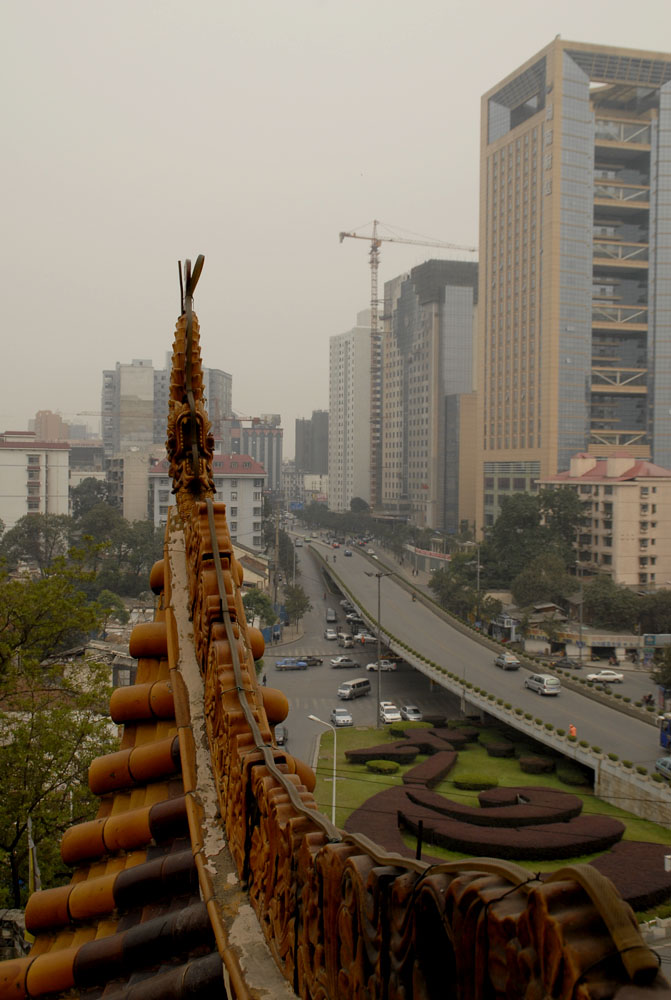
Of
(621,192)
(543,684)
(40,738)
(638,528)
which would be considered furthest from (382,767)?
(621,192)

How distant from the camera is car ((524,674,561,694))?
29.3m

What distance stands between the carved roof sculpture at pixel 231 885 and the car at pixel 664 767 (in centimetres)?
1874

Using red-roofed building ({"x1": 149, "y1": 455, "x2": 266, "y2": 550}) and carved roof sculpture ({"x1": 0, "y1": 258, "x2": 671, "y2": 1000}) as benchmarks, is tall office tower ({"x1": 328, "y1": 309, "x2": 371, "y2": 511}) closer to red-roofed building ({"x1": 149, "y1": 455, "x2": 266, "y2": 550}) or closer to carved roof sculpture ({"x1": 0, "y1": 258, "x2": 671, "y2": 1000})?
red-roofed building ({"x1": 149, "y1": 455, "x2": 266, "y2": 550})

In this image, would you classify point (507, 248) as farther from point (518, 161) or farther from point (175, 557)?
point (175, 557)

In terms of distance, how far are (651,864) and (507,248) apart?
58195 millimetres

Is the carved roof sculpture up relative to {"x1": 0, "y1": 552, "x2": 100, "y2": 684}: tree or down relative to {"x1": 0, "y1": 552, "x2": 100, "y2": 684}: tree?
up

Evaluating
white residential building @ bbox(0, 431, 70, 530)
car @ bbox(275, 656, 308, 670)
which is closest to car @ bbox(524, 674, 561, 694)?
car @ bbox(275, 656, 308, 670)

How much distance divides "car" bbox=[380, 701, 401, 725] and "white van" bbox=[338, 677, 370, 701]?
196 cm

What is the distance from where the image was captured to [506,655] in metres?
34.2

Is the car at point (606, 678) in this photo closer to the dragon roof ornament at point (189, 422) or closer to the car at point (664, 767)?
the car at point (664, 767)

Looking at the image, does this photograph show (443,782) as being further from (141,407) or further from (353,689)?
(141,407)

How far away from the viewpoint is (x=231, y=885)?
3.39 meters

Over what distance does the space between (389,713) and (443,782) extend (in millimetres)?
6999

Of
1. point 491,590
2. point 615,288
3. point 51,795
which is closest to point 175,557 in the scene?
Result: point 51,795
